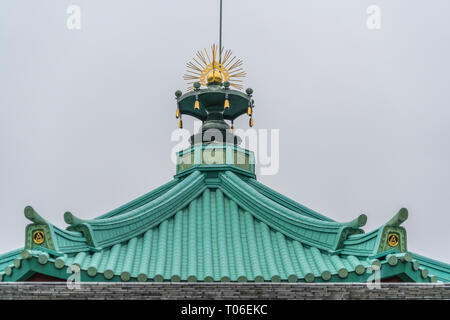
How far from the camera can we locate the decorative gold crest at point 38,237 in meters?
15.0

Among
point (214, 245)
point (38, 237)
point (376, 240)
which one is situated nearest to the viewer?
point (38, 237)

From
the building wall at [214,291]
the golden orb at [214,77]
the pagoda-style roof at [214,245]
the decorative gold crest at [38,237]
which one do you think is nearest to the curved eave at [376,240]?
the pagoda-style roof at [214,245]

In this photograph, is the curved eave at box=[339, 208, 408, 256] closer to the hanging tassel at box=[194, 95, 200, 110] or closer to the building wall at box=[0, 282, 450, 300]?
the building wall at box=[0, 282, 450, 300]

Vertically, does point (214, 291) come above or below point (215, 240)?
below

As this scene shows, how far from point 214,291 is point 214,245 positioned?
3.74 m

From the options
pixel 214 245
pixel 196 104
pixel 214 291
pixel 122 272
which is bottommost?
pixel 214 291

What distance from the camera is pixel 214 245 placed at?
17.0m

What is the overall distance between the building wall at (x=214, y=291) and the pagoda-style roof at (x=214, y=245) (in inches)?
53.6

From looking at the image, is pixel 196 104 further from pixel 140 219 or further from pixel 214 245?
pixel 214 245

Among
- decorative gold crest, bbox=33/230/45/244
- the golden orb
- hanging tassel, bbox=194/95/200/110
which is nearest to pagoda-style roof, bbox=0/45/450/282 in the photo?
decorative gold crest, bbox=33/230/45/244

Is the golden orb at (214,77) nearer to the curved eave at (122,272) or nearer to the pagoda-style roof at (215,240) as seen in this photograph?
the pagoda-style roof at (215,240)

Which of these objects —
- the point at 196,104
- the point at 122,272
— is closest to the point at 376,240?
the point at 122,272

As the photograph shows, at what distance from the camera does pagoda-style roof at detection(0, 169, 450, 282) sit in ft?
49.6
